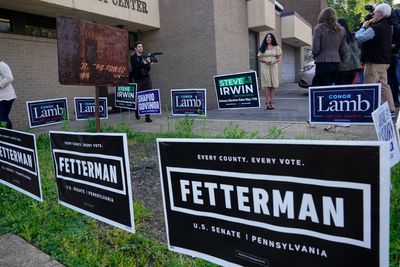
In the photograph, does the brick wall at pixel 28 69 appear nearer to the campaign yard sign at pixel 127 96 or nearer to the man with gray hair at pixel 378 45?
the campaign yard sign at pixel 127 96

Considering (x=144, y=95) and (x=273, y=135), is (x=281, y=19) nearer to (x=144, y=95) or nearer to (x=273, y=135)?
(x=144, y=95)

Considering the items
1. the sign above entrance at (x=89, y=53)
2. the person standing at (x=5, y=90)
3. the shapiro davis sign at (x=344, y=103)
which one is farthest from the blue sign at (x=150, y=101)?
the shapiro davis sign at (x=344, y=103)

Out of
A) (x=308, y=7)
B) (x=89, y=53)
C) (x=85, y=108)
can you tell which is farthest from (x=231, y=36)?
(x=308, y=7)

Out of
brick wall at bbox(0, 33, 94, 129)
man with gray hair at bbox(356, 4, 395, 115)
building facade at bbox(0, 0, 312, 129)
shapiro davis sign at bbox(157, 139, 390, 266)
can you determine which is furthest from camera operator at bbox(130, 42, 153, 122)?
shapiro davis sign at bbox(157, 139, 390, 266)

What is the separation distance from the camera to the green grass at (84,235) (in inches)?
93.3

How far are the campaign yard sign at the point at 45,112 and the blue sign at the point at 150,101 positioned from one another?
1463 millimetres

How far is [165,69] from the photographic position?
12516mm

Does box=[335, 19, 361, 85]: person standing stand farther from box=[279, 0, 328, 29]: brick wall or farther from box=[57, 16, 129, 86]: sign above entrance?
box=[279, 0, 328, 29]: brick wall

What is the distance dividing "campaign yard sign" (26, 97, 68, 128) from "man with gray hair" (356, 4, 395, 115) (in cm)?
508

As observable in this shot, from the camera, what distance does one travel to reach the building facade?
880 cm

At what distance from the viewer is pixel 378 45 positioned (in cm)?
545

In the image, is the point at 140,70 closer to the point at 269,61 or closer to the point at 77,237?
the point at 269,61

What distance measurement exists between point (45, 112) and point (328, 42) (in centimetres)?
494

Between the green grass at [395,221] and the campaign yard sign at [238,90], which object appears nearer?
the green grass at [395,221]
